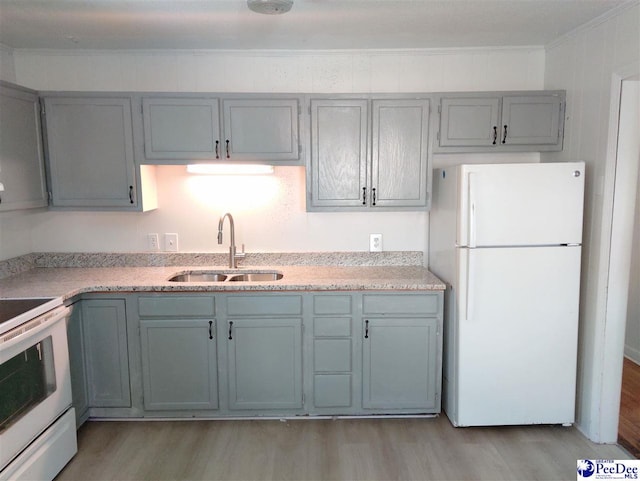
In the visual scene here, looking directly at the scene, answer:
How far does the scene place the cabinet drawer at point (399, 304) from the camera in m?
2.72

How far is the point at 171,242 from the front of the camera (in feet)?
10.7

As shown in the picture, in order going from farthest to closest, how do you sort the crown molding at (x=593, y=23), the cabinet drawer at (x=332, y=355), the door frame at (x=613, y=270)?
1. the cabinet drawer at (x=332, y=355)
2. the door frame at (x=613, y=270)
3. the crown molding at (x=593, y=23)

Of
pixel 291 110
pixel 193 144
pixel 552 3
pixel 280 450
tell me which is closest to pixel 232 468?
pixel 280 450

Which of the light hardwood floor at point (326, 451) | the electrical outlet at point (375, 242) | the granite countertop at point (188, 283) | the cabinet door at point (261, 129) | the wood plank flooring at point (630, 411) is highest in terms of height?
the cabinet door at point (261, 129)

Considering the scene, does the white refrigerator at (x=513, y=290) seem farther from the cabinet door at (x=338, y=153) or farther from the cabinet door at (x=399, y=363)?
the cabinet door at (x=338, y=153)

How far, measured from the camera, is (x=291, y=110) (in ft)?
9.33

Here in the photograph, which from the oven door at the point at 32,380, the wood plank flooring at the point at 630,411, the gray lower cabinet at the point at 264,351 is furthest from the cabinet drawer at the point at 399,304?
the oven door at the point at 32,380

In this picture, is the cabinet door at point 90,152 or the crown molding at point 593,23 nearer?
the crown molding at point 593,23

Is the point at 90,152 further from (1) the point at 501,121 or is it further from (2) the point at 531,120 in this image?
(2) the point at 531,120

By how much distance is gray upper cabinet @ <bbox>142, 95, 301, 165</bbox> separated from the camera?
9.29 ft

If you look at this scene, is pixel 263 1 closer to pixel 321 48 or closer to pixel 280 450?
pixel 321 48

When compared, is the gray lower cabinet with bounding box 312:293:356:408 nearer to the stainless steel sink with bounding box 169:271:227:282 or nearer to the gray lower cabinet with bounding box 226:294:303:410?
the gray lower cabinet with bounding box 226:294:303:410

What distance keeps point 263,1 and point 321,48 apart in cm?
107

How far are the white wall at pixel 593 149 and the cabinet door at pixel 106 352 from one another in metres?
2.68
